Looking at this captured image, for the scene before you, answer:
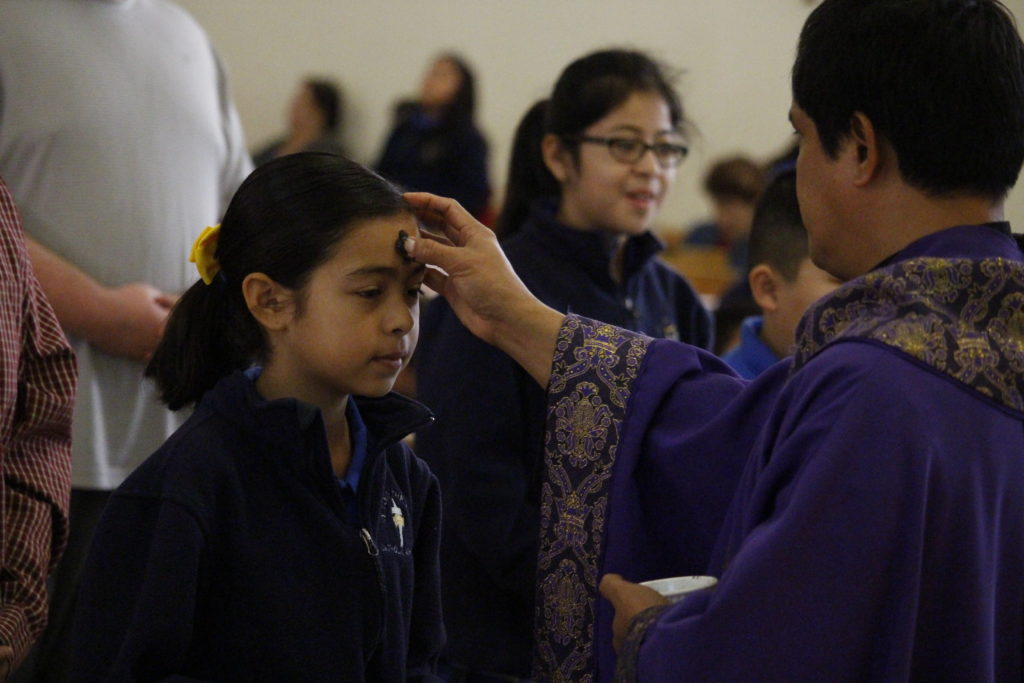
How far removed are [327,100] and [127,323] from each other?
5587mm

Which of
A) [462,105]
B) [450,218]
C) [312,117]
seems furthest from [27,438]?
[312,117]

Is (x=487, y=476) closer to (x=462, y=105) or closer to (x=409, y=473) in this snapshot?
(x=409, y=473)

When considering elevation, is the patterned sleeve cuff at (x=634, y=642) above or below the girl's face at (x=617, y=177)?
below

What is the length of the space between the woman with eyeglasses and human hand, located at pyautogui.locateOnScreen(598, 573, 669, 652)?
0.84ft

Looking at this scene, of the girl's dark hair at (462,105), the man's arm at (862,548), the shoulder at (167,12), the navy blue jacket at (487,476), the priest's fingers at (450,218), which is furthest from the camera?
the girl's dark hair at (462,105)

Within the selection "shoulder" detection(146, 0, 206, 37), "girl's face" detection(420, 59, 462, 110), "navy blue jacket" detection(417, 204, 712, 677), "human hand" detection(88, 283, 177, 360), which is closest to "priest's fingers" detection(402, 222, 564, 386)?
"navy blue jacket" detection(417, 204, 712, 677)

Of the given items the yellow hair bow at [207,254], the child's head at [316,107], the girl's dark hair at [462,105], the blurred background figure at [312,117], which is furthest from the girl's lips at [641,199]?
the child's head at [316,107]

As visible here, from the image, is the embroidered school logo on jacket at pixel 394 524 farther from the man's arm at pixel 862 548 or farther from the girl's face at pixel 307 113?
the girl's face at pixel 307 113

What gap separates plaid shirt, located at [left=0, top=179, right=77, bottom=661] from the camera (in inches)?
64.7

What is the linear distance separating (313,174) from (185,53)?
1018mm

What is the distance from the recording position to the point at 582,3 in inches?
288

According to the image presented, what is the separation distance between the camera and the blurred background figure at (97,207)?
2244 millimetres

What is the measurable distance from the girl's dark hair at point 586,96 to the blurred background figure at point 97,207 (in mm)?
680

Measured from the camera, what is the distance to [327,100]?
7.67m
